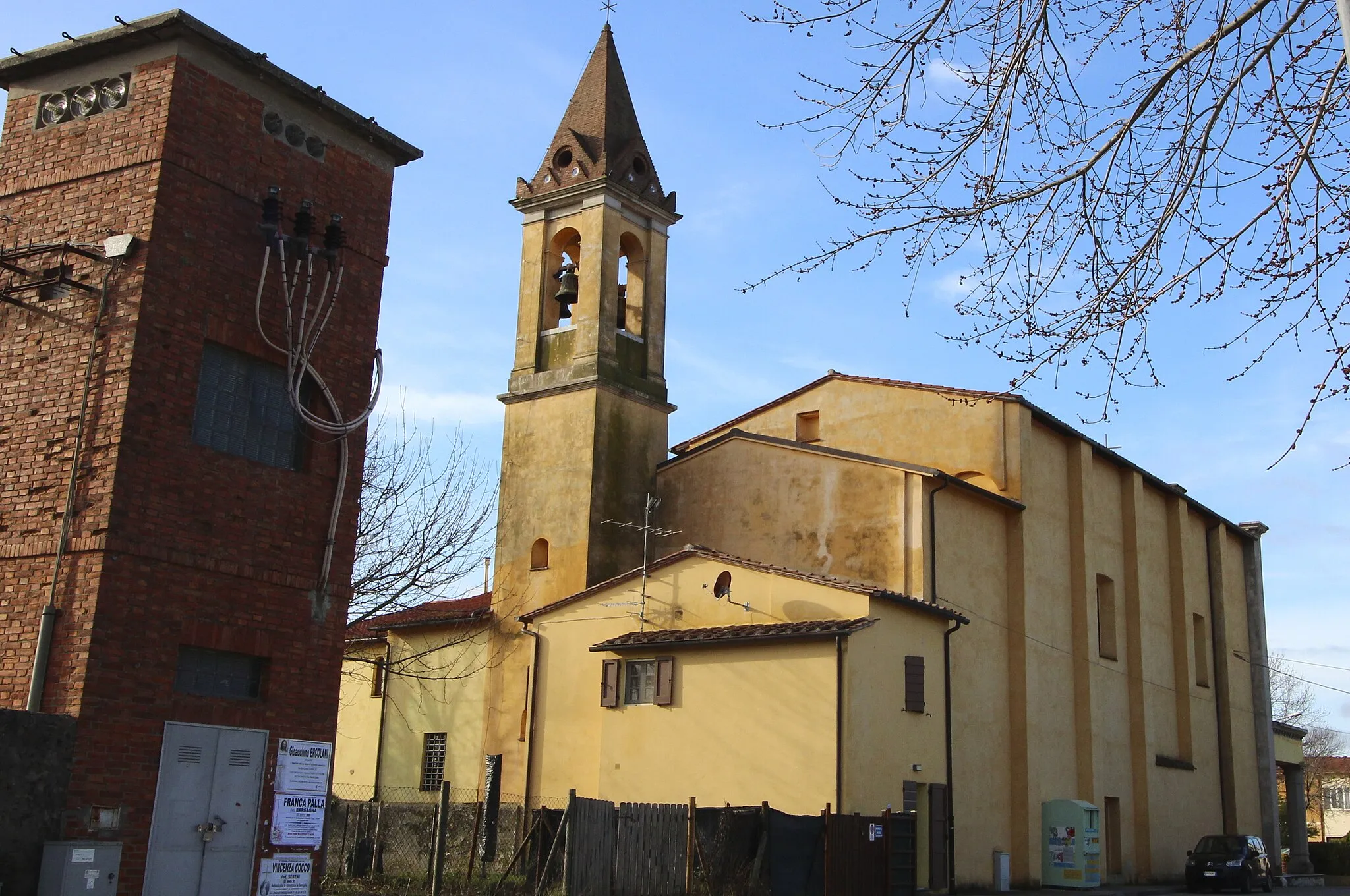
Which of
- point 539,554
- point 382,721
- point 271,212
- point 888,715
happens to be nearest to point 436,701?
point 382,721

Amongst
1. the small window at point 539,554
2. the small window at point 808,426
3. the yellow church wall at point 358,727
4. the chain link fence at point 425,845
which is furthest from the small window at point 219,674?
the small window at point 808,426

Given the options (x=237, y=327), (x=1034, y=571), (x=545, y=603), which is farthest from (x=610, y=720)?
(x=237, y=327)

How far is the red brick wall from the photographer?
490 inches

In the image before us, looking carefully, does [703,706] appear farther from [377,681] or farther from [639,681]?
[377,681]

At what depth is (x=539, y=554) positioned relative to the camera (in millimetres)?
28094

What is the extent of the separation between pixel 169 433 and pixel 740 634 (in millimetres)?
11769

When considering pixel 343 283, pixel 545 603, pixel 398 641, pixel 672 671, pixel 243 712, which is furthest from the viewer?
pixel 398 641

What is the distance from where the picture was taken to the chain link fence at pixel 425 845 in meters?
19.2

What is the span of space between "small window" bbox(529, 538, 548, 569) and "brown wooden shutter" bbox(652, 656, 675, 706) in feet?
16.7

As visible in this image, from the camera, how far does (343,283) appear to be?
599 inches

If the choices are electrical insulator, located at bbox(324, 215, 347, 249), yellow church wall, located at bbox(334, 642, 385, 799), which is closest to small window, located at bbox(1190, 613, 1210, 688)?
yellow church wall, located at bbox(334, 642, 385, 799)

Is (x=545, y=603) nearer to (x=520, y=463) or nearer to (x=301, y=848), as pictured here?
(x=520, y=463)

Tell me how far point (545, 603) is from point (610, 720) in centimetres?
407

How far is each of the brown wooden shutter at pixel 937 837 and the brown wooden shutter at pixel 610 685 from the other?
5.89 meters
